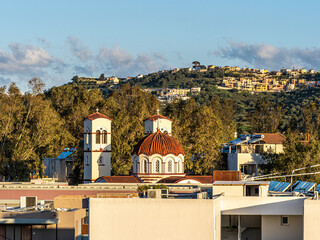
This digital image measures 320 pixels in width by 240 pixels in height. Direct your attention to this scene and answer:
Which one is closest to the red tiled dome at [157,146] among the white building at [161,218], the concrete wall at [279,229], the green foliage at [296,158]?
the green foliage at [296,158]

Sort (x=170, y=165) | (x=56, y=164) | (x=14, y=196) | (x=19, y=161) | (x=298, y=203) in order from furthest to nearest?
(x=56, y=164) < (x=19, y=161) < (x=170, y=165) < (x=14, y=196) < (x=298, y=203)

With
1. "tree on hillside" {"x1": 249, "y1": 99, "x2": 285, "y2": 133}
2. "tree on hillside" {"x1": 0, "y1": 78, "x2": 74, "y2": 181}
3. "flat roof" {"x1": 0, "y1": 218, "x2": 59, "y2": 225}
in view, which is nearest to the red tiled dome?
"tree on hillside" {"x1": 0, "y1": 78, "x2": 74, "y2": 181}

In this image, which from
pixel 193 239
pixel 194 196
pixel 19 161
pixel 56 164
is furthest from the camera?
pixel 56 164

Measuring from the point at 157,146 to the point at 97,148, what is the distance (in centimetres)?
786

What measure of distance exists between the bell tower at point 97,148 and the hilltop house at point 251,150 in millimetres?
12497

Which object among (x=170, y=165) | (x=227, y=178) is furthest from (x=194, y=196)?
(x=170, y=165)

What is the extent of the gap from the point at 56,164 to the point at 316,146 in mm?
30957

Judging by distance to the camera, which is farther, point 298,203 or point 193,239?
point 298,203

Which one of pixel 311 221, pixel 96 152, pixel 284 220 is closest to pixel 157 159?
pixel 96 152

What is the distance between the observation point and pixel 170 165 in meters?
57.6

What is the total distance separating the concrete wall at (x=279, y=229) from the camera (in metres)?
22.6

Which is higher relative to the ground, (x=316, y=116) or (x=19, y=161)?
(x=316, y=116)

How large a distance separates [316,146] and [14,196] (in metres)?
27.4

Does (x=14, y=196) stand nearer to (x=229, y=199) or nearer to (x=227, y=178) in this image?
(x=227, y=178)
